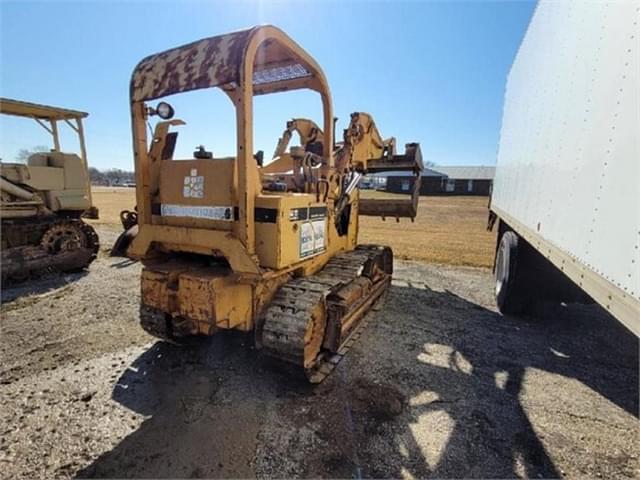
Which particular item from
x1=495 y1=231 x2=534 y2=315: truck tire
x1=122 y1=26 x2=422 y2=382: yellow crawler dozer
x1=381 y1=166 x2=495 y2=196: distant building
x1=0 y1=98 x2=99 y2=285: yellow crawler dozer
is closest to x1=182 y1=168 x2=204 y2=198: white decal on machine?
x1=122 y1=26 x2=422 y2=382: yellow crawler dozer

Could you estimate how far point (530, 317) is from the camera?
18.4ft

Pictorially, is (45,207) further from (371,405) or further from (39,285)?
(371,405)

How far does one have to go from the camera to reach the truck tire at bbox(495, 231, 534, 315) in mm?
5375

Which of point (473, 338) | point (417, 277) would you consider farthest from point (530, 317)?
point (417, 277)

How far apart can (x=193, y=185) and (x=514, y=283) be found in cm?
510

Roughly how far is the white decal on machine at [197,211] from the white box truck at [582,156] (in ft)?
9.21

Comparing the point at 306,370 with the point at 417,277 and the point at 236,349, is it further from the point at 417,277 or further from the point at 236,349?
the point at 417,277

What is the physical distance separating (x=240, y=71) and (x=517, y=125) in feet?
16.5

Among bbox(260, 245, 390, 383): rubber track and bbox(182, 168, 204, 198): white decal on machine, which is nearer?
bbox(260, 245, 390, 383): rubber track

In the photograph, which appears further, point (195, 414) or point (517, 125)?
point (517, 125)

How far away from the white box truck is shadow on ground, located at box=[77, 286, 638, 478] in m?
1.35

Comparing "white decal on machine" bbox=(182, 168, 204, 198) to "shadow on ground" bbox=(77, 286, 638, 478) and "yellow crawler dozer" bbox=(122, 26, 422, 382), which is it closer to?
"yellow crawler dozer" bbox=(122, 26, 422, 382)

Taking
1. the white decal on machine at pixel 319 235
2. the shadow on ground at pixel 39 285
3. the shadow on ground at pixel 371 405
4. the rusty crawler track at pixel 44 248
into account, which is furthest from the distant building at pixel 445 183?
the white decal on machine at pixel 319 235

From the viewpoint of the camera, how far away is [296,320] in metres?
3.15
